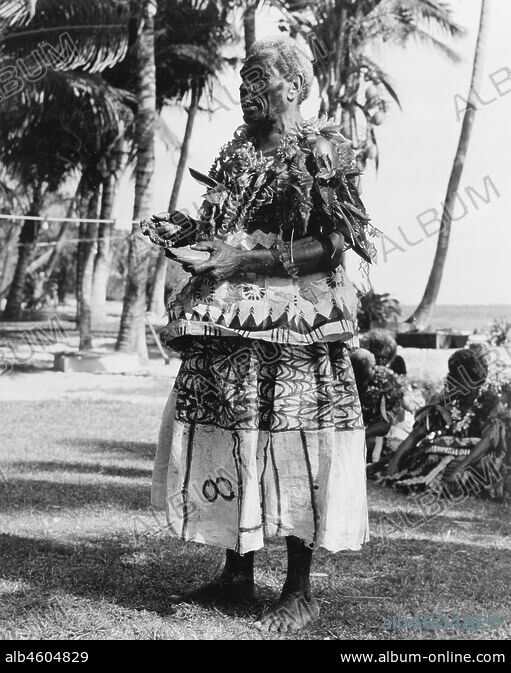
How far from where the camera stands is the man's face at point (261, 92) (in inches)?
109

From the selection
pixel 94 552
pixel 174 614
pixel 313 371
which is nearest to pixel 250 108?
pixel 313 371

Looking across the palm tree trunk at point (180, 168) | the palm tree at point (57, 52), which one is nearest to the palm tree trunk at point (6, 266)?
the palm tree trunk at point (180, 168)

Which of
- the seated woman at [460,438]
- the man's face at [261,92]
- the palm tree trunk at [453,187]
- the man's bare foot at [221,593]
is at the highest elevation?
the palm tree trunk at [453,187]

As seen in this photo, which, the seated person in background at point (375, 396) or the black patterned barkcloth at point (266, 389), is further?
the seated person in background at point (375, 396)

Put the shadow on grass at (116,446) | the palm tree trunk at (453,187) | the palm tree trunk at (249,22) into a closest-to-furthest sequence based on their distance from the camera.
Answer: the shadow on grass at (116,446), the palm tree trunk at (249,22), the palm tree trunk at (453,187)

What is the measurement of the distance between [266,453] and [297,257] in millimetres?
667

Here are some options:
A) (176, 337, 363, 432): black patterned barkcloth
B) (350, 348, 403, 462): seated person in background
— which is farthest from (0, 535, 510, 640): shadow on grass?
(350, 348, 403, 462): seated person in background

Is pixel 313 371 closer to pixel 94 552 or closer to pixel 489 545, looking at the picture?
pixel 94 552

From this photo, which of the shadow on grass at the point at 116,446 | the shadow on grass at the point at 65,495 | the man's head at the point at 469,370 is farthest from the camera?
the shadow on grass at the point at 116,446

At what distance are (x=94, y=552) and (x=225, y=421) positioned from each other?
4.38 ft

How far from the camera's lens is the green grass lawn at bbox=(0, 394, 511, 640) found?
2814 mm

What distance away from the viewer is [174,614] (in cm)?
288
